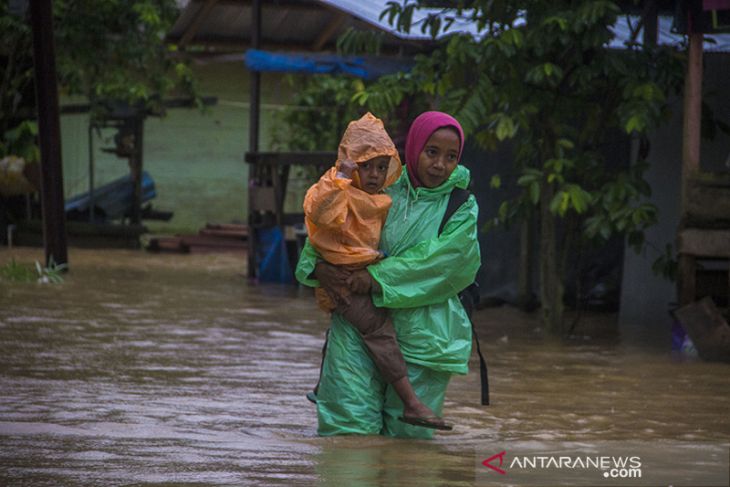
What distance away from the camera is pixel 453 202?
18.2ft

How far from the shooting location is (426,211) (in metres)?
5.54

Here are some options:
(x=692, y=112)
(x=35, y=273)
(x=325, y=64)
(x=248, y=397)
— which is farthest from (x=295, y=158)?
(x=248, y=397)

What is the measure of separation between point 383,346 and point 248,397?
2.03 metres

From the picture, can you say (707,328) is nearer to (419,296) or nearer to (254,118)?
(419,296)

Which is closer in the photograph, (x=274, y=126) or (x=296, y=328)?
(x=296, y=328)

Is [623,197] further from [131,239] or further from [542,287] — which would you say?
[131,239]

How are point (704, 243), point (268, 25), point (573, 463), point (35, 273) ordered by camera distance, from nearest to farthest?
point (573, 463) → point (704, 243) → point (35, 273) → point (268, 25)

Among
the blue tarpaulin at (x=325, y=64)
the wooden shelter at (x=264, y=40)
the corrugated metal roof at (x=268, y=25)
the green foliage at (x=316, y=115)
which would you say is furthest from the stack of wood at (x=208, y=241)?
the blue tarpaulin at (x=325, y=64)

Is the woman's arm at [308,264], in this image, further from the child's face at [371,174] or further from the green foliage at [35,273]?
the green foliage at [35,273]

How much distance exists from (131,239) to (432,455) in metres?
15.5

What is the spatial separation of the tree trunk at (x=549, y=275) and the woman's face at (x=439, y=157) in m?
5.06

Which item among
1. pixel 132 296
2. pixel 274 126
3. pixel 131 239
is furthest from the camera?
pixel 274 126

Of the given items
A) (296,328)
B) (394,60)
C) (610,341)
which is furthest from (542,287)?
(394,60)

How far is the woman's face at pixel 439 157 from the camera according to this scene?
5488 millimetres
